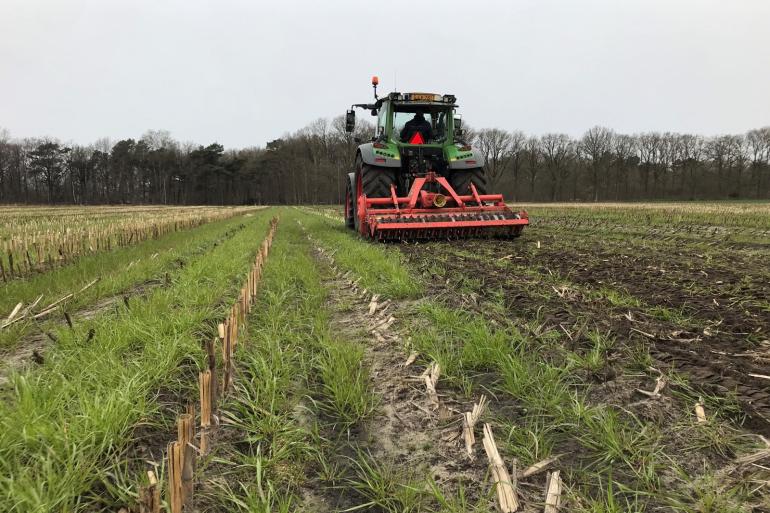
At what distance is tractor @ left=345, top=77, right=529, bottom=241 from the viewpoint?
773 cm

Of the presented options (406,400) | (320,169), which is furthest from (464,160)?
(320,169)

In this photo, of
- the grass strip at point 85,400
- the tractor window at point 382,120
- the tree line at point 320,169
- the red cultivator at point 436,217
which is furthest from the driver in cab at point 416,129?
the tree line at point 320,169

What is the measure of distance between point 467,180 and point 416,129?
5.41 ft

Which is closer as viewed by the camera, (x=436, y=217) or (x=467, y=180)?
(x=436, y=217)

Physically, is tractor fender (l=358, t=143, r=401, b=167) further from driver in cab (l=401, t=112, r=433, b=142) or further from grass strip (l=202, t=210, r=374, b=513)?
grass strip (l=202, t=210, r=374, b=513)

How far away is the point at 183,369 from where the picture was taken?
2461 millimetres

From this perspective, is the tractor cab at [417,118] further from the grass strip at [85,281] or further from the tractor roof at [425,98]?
the grass strip at [85,281]

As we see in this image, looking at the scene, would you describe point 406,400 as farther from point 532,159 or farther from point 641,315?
point 532,159

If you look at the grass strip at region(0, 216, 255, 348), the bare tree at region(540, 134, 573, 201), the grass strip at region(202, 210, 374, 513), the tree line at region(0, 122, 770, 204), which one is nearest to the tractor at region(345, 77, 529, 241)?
the grass strip at region(0, 216, 255, 348)

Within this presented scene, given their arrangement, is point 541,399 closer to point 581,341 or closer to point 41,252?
point 581,341

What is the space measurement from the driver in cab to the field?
5.96 metres

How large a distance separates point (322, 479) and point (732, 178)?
229 feet

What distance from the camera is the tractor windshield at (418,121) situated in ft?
30.3

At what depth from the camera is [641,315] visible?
10.1 feet
